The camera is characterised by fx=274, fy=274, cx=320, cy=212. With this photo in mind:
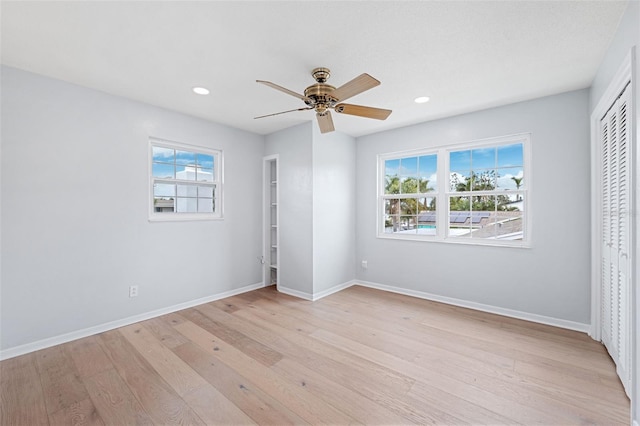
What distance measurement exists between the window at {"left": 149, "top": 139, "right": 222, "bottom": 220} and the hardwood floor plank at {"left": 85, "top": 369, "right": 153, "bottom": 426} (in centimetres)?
175

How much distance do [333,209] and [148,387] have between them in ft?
9.86


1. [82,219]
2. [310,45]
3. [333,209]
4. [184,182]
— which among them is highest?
[310,45]

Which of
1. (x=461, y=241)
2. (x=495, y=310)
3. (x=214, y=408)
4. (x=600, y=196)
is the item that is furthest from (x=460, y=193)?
(x=214, y=408)

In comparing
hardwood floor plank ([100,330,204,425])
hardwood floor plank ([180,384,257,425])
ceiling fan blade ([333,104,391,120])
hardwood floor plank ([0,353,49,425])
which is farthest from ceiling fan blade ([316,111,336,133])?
hardwood floor plank ([0,353,49,425])

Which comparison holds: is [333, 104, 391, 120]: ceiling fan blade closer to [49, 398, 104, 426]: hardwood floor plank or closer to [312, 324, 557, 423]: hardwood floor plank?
[312, 324, 557, 423]: hardwood floor plank

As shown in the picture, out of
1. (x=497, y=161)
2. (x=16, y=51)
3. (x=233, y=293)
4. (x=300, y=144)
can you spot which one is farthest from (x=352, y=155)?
(x=16, y=51)

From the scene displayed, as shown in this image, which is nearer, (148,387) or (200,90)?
(148,387)

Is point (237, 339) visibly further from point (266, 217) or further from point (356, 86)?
point (356, 86)

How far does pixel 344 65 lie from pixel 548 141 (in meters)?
2.44

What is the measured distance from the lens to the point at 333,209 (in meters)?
4.27

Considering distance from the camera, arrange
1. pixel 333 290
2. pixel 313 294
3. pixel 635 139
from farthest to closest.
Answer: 1. pixel 333 290
2. pixel 313 294
3. pixel 635 139

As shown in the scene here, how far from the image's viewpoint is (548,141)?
9.86ft

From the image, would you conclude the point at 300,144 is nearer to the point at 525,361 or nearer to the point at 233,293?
the point at 233,293

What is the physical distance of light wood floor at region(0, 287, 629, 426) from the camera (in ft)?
5.71
